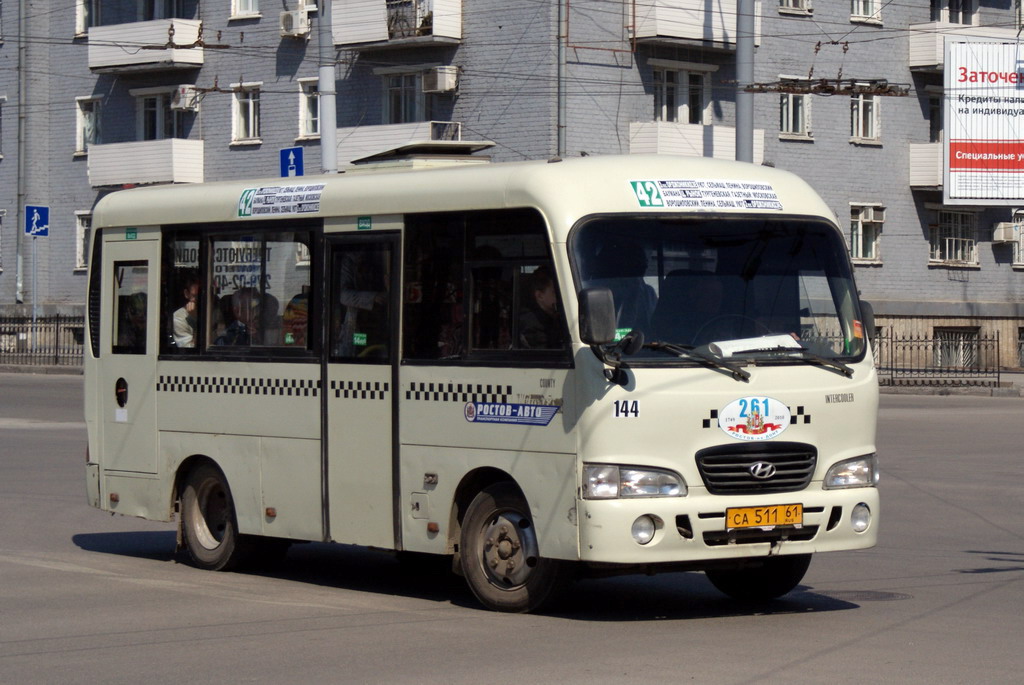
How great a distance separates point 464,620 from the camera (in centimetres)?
970

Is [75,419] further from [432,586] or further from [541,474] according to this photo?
[541,474]

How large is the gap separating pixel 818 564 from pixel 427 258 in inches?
152

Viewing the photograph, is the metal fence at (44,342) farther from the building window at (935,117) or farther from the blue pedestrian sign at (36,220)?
the building window at (935,117)

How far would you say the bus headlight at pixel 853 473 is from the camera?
9820mm

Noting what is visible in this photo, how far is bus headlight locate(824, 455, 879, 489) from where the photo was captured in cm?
982

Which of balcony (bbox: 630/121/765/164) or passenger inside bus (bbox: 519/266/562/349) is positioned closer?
passenger inside bus (bbox: 519/266/562/349)

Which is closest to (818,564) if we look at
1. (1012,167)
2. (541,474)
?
(541,474)

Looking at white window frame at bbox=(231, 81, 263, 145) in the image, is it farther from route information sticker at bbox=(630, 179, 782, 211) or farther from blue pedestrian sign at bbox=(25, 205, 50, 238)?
route information sticker at bbox=(630, 179, 782, 211)

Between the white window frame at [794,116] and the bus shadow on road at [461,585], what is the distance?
32.5 meters

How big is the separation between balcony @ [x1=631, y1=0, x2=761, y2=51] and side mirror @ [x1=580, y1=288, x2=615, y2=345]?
32002 millimetres

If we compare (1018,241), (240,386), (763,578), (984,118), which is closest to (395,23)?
(984,118)

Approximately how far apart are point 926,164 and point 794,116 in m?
4.65

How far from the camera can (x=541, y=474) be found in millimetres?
9617

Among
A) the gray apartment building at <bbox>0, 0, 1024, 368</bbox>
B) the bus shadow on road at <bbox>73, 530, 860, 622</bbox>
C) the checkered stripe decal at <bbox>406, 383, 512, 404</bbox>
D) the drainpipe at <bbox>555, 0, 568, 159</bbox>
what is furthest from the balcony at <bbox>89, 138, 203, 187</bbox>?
the checkered stripe decal at <bbox>406, 383, 512, 404</bbox>
